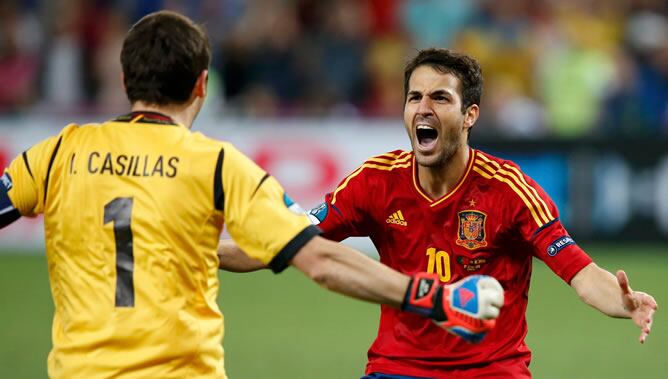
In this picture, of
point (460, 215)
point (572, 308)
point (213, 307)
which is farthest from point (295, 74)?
point (213, 307)

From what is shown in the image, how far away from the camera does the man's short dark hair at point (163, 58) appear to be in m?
4.27

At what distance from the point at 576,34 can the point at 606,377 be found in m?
7.99

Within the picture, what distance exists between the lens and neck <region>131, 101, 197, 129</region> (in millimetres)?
4359

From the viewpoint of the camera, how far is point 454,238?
5492 millimetres

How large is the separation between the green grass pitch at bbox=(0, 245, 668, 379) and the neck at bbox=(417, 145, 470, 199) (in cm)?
318

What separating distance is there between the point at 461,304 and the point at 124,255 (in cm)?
121

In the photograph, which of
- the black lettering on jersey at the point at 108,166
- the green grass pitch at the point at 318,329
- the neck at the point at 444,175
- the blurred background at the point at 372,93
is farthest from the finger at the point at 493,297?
the blurred background at the point at 372,93

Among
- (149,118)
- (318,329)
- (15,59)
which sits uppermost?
(15,59)

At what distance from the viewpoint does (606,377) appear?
28.3ft

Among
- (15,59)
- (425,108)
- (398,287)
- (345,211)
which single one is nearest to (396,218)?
(345,211)

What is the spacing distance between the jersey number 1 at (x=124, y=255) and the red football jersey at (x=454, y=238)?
161cm

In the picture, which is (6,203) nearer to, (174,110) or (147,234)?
(147,234)

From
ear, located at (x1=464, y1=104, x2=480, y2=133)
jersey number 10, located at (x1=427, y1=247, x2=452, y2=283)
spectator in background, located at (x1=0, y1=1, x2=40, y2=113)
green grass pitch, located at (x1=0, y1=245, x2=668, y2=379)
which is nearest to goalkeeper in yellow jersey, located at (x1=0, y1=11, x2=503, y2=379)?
jersey number 10, located at (x1=427, y1=247, x2=452, y2=283)

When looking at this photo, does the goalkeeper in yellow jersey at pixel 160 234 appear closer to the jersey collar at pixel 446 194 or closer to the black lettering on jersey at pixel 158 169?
the black lettering on jersey at pixel 158 169
